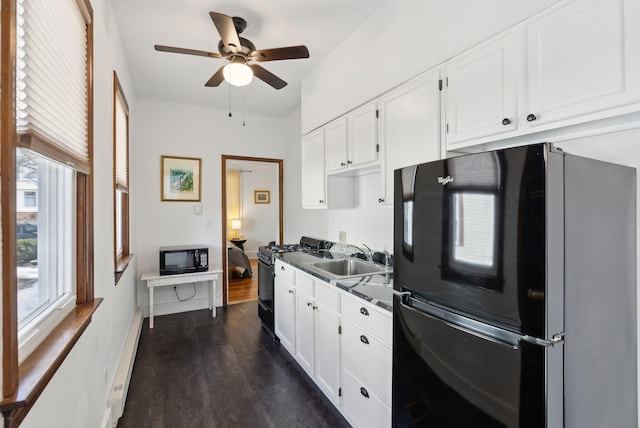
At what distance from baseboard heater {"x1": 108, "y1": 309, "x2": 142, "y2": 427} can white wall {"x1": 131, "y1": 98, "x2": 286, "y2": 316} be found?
1093 millimetres

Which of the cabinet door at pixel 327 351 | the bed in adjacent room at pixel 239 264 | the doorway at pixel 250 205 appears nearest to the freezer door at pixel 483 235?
the cabinet door at pixel 327 351

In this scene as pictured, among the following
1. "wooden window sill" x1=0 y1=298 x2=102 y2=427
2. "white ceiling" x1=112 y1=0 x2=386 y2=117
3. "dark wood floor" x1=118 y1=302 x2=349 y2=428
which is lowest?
"dark wood floor" x1=118 y1=302 x2=349 y2=428

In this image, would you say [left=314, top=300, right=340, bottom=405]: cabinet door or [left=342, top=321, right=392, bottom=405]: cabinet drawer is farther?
[left=314, top=300, right=340, bottom=405]: cabinet door

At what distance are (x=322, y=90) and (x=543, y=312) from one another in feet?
8.51

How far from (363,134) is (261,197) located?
634cm

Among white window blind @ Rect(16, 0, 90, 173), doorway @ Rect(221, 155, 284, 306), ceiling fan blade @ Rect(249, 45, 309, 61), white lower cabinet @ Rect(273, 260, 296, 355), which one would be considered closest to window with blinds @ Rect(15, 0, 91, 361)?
white window blind @ Rect(16, 0, 90, 173)

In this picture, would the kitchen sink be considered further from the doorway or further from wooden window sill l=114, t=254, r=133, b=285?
the doorway

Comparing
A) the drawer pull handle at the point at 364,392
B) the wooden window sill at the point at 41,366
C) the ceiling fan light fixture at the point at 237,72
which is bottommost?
the drawer pull handle at the point at 364,392

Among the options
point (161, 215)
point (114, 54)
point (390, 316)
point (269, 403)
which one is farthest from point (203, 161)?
point (390, 316)

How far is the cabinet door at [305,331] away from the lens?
7.77 feet

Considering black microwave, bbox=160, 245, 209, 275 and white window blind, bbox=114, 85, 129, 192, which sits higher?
white window blind, bbox=114, 85, 129, 192

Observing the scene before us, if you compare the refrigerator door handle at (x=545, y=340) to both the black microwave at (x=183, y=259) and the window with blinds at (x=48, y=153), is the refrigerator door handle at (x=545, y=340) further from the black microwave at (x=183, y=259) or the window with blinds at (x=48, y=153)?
the black microwave at (x=183, y=259)

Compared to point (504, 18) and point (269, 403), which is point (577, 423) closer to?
point (504, 18)

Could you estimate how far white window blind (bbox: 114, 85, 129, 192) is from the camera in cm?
262
